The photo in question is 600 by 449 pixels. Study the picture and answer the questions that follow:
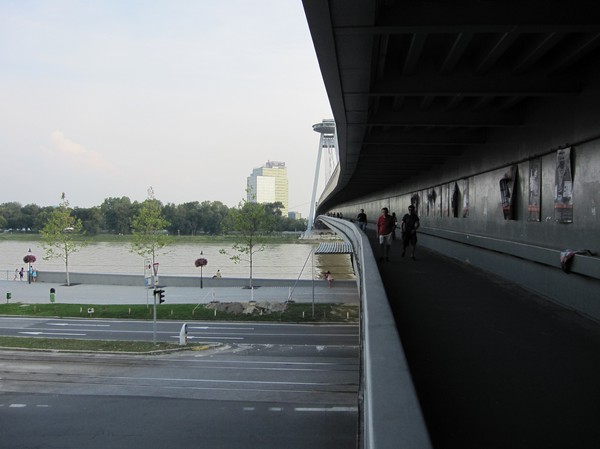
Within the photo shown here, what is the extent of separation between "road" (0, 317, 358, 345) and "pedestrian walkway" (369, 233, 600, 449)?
54.5 feet

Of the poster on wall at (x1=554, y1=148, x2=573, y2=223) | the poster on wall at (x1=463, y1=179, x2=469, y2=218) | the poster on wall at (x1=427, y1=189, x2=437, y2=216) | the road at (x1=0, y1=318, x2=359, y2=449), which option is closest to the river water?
the road at (x1=0, y1=318, x2=359, y2=449)

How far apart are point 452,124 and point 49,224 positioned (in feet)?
155

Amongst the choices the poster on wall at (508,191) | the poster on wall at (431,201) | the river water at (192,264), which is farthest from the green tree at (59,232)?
the poster on wall at (508,191)

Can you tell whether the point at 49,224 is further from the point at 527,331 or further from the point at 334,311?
the point at 527,331

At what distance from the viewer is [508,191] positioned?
913 cm

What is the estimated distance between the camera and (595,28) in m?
4.41

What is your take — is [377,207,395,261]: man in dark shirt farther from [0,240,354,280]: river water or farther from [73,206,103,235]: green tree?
[73,206,103,235]: green tree

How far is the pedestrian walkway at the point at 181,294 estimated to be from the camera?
34.6 m

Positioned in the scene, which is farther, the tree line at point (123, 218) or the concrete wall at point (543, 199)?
the tree line at point (123, 218)

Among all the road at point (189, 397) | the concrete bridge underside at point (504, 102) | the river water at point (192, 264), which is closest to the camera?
the concrete bridge underside at point (504, 102)

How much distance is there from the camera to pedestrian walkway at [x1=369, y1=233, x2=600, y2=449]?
304 cm

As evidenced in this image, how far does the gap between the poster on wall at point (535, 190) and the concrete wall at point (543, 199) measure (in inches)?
3.5

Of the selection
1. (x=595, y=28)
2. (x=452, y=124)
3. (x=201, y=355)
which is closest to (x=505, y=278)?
(x=452, y=124)

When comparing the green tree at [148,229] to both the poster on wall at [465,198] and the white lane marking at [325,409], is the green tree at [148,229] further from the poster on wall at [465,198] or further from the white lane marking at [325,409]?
the poster on wall at [465,198]
